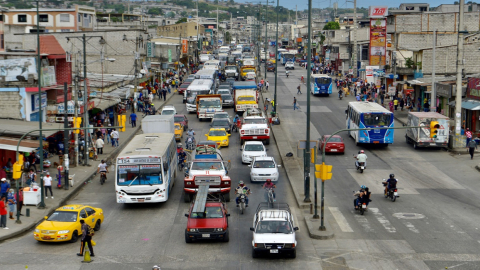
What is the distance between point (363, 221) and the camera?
94.1 ft

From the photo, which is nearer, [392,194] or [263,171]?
[392,194]

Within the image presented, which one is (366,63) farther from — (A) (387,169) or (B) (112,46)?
(A) (387,169)

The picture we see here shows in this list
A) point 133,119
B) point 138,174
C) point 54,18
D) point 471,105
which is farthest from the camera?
point 54,18

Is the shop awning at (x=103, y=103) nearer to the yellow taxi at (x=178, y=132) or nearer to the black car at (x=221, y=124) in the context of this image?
the yellow taxi at (x=178, y=132)

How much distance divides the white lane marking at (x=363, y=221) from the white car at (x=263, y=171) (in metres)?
7.05

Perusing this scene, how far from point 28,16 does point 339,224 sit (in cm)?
8472

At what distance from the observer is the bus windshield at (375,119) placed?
152 ft

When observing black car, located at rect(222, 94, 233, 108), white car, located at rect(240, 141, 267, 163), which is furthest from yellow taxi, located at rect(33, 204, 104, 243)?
black car, located at rect(222, 94, 233, 108)

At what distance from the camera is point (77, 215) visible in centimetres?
2594

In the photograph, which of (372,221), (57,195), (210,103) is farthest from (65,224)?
(210,103)

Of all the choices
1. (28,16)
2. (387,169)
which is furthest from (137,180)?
(28,16)

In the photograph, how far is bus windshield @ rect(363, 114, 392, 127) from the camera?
46.3m

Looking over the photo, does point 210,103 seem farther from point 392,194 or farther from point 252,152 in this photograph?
point 392,194

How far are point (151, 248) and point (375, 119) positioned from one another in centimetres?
2577
